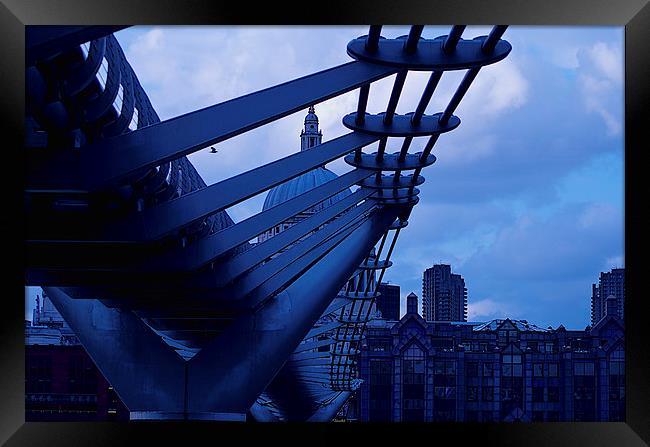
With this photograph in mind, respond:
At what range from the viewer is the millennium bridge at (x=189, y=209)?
36.2 feet

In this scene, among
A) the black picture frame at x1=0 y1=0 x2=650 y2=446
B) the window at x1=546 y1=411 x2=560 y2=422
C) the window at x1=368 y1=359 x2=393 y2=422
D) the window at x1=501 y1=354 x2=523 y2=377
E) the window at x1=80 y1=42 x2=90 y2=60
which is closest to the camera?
the window at x1=80 y1=42 x2=90 y2=60

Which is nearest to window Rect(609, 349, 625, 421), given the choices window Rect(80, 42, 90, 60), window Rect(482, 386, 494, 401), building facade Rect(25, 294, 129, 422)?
window Rect(482, 386, 494, 401)

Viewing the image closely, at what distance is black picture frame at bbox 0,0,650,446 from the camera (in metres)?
9.71

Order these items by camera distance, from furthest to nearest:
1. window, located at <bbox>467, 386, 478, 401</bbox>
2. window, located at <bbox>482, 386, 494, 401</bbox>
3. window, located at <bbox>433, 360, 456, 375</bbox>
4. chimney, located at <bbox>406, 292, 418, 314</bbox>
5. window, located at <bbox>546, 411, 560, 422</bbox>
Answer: chimney, located at <bbox>406, 292, 418, 314</bbox>
window, located at <bbox>482, 386, 494, 401</bbox>
window, located at <bbox>467, 386, 478, 401</bbox>
window, located at <bbox>433, 360, 456, 375</bbox>
window, located at <bbox>546, 411, 560, 422</bbox>

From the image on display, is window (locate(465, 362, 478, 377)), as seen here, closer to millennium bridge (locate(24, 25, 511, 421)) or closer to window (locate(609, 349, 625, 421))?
window (locate(609, 349, 625, 421))

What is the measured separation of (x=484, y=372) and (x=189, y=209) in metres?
74.2

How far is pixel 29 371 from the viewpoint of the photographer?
80.1 metres

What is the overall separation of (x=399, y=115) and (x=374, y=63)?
14.3 ft

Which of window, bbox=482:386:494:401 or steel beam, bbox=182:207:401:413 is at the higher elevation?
steel beam, bbox=182:207:401:413

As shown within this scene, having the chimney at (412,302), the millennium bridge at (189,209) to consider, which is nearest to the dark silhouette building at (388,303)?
the chimney at (412,302)

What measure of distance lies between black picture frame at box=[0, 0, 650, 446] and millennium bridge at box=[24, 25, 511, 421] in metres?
0.40

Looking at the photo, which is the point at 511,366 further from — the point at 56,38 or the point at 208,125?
the point at 56,38
